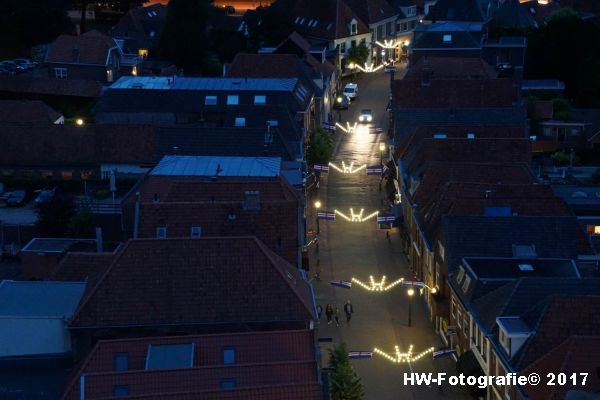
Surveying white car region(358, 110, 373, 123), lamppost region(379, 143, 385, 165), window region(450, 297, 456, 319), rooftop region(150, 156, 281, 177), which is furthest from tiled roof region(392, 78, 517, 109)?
window region(450, 297, 456, 319)

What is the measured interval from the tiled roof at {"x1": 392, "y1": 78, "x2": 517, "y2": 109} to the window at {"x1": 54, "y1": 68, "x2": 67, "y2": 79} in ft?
105

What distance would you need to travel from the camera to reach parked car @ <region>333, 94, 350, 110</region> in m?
94.7

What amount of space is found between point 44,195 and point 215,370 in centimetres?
3313

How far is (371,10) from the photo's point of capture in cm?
11300

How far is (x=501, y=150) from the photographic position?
64812 mm

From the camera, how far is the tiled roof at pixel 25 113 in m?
76.1

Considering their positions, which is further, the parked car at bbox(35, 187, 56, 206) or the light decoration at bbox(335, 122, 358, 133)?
the light decoration at bbox(335, 122, 358, 133)

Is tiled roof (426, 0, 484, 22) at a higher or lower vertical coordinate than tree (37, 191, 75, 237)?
higher

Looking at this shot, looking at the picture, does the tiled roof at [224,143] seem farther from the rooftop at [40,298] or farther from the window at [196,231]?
the rooftop at [40,298]

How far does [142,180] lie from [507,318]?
2522 centimetres

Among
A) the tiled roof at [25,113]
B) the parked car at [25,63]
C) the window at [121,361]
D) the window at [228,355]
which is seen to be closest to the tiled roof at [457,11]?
the parked car at [25,63]

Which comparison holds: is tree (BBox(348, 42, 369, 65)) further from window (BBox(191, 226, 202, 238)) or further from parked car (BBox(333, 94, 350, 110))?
window (BBox(191, 226, 202, 238))

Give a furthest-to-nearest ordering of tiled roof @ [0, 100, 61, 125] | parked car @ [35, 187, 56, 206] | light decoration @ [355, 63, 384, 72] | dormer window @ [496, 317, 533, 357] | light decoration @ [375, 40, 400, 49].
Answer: light decoration @ [375, 40, 400, 49], light decoration @ [355, 63, 384, 72], tiled roof @ [0, 100, 61, 125], parked car @ [35, 187, 56, 206], dormer window @ [496, 317, 533, 357]

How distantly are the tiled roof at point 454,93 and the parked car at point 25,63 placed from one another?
1549 inches
